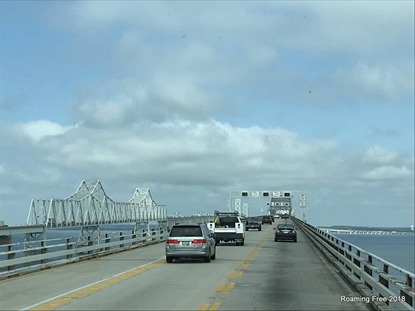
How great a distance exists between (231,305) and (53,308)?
385 cm

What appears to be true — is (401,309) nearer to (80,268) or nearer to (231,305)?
(231,305)

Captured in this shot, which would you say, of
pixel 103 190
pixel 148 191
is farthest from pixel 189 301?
pixel 148 191

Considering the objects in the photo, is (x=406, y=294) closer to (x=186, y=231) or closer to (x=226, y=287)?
(x=226, y=287)

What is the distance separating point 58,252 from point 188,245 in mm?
5438

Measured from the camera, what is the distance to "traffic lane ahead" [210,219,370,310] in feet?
46.0

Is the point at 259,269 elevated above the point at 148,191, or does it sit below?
below

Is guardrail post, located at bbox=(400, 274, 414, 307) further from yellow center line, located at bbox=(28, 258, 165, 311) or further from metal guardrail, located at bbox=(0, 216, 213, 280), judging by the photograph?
metal guardrail, located at bbox=(0, 216, 213, 280)

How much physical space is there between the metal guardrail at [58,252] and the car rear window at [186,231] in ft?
14.6

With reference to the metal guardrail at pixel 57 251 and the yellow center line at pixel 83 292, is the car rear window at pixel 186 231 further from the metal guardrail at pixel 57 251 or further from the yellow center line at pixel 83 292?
the metal guardrail at pixel 57 251

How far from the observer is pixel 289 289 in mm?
17344

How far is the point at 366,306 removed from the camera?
13930 millimetres

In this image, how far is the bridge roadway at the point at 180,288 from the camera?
46.2 feet

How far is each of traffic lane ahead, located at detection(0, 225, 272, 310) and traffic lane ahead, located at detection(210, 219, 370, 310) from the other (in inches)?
34.1

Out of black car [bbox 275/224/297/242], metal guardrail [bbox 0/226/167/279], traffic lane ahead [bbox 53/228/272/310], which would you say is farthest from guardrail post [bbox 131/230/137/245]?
traffic lane ahead [bbox 53/228/272/310]
